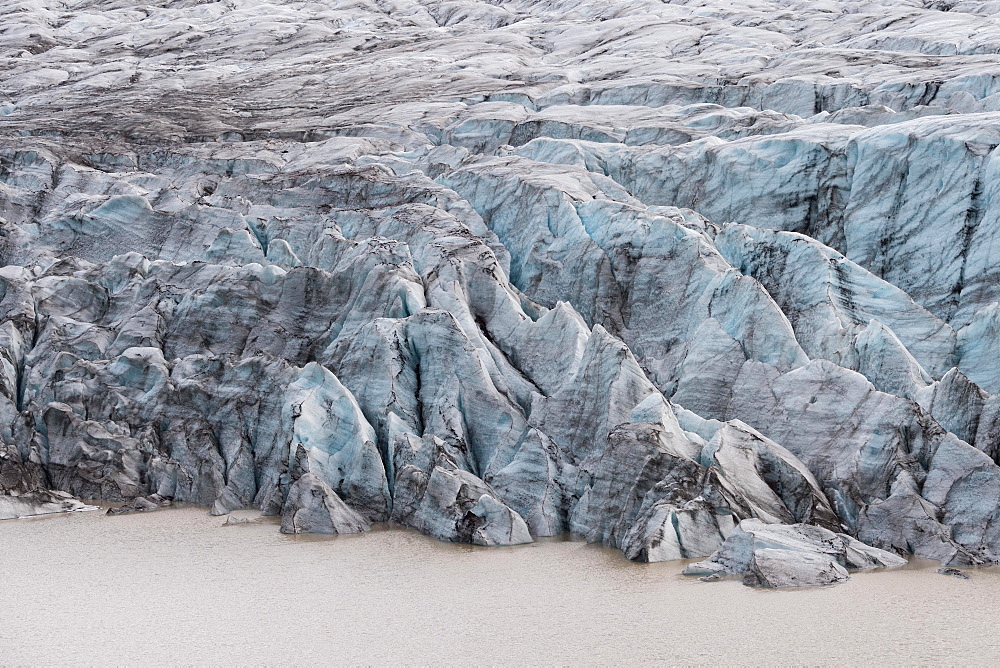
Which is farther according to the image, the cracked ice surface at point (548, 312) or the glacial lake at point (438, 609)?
the cracked ice surface at point (548, 312)

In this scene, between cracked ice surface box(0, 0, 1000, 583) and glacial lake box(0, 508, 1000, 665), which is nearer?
glacial lake box(0, 508, 1000, 665)

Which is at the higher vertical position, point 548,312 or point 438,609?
point 548,312

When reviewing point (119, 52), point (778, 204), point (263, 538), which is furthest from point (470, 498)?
point (119, 52)

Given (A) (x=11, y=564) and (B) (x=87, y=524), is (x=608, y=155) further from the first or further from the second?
(A) (x=11, y=564)
